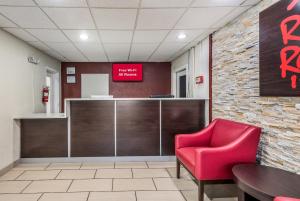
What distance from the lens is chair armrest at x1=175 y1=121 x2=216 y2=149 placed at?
13.5 feet

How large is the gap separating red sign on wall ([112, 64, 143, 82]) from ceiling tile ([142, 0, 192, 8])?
5.19 metres

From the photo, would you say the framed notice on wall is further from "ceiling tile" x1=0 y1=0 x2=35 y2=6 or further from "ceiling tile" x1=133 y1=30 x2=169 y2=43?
"ceiling tile" x1=0 y1=0 x2=35 y2=6

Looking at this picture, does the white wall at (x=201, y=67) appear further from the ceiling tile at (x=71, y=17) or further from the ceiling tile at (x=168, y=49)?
the ceiling tile at (x=71, y=17)

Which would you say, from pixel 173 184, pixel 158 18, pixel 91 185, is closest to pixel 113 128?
pixel 91 185

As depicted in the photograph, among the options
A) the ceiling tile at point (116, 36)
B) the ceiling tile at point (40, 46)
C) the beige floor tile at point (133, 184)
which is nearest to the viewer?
the beige floor tile at point (133, 184)

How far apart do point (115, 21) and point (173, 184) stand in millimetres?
2756

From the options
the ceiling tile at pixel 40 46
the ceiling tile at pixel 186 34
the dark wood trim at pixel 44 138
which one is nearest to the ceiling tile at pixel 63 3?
the ceiling tile at pixel 186 34

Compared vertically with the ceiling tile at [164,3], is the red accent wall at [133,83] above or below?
below

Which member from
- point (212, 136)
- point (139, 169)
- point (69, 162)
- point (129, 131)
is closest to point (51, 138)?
point (69, 162)

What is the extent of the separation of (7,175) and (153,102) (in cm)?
299

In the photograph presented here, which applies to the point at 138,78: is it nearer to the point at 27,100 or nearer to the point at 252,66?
the point at 27,100

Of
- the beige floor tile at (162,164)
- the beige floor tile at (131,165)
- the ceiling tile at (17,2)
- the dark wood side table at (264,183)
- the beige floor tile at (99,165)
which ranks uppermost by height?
the ceiling tile at (17,2)

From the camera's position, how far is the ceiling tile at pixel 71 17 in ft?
11.2

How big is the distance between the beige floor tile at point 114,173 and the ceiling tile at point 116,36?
8.47 feet
